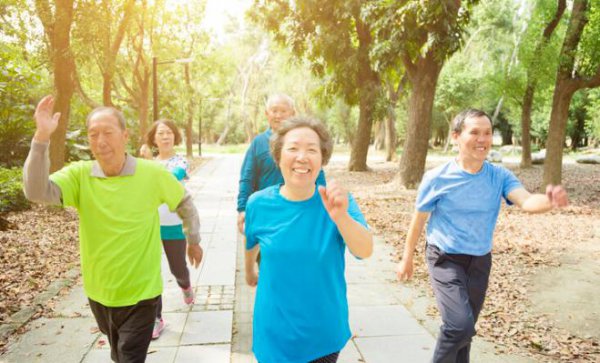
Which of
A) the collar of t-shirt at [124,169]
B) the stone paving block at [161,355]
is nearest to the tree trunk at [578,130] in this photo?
the stone paving block at [161,355]

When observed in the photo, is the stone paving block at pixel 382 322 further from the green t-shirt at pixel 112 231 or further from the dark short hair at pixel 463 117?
the green t-shirt at pixel 112 231

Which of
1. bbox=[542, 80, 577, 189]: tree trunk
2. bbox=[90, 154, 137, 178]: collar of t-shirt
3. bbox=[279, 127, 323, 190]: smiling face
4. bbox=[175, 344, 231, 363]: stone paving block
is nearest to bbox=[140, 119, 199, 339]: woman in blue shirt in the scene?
bbox=[175, 344, 231, 363]: stone paving block

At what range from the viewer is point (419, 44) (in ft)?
41.5

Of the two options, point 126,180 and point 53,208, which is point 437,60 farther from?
point 126,180

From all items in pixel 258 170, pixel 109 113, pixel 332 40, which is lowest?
pixel 258 170

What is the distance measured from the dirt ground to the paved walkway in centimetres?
56

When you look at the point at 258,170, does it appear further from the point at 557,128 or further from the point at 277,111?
the point at 557,128

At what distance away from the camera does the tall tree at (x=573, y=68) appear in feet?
36.3

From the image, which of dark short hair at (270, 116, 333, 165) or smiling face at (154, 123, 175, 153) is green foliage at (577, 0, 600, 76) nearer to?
smiling face at (154, 123, 175, 153)

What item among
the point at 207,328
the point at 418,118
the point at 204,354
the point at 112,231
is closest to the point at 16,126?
the point at 418,118

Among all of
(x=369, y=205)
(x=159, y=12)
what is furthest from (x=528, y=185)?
(x=159, y=12)

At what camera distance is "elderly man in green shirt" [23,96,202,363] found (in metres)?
2.53

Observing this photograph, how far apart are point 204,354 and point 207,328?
0.49m

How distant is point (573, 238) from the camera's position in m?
8.04
